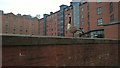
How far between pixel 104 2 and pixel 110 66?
30.4m

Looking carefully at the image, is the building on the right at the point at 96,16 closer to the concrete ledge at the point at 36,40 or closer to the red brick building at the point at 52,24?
the red brick building at the point at 52,24

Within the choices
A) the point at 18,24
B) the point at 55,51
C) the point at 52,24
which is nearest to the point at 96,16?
the point at 52,24

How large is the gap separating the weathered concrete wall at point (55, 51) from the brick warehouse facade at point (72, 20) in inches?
245

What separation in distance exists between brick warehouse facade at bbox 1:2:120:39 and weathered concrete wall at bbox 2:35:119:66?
6221 millimetres

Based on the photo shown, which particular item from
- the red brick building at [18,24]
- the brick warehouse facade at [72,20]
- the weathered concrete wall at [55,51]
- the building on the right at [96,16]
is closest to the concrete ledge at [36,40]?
the weathered concrete wall at [55,51]

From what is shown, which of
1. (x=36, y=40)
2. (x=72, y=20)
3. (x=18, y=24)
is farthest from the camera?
(x=18, y=24)

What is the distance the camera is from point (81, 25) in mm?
47656

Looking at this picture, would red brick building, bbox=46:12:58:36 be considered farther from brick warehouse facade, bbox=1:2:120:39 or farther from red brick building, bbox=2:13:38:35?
red brick building, bbox=2:13:38:35

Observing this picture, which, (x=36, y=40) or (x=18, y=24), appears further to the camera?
(x=18, y=24)

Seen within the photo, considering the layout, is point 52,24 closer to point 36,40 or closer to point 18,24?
point 18,24

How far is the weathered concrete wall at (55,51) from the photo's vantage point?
444 cm

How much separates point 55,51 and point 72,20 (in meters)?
44.1

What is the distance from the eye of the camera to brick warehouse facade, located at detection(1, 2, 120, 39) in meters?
33.2

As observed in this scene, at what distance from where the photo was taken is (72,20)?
162 ft
